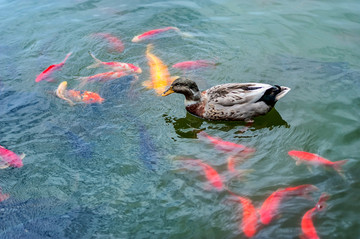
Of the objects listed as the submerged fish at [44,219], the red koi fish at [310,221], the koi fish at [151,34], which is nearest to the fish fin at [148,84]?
the koi fish at [151,34]

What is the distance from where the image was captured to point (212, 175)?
5.36 m

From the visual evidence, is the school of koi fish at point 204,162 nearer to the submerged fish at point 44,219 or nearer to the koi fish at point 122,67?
the koi fish at point 122,67

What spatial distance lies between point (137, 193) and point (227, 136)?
6.19 ft

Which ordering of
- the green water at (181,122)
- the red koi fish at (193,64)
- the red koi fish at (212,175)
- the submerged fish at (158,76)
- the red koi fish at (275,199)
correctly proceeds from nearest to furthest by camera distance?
the red koi fish at (275,199), the green water at (181,122), the red koi fish at (212,175), the submerged fish at (158,76), the red koi fish at (193,64)

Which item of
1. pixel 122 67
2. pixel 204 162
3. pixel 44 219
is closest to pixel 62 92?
pixel 122 67

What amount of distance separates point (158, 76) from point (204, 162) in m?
2.73

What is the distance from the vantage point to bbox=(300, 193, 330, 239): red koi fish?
440 cm

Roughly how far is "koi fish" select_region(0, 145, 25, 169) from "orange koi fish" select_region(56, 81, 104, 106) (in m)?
1.62

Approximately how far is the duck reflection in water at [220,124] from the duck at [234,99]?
0.10 metres

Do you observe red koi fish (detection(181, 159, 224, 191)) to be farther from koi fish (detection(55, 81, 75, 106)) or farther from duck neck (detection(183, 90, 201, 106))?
koi fish (detection(55, 81, 75, 106))

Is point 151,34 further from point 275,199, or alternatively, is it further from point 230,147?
point 275,199

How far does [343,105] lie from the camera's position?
6.64 m

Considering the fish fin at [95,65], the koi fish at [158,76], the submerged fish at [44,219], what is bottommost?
the submerged fish at [44,219]

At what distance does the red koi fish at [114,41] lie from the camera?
349 inches
